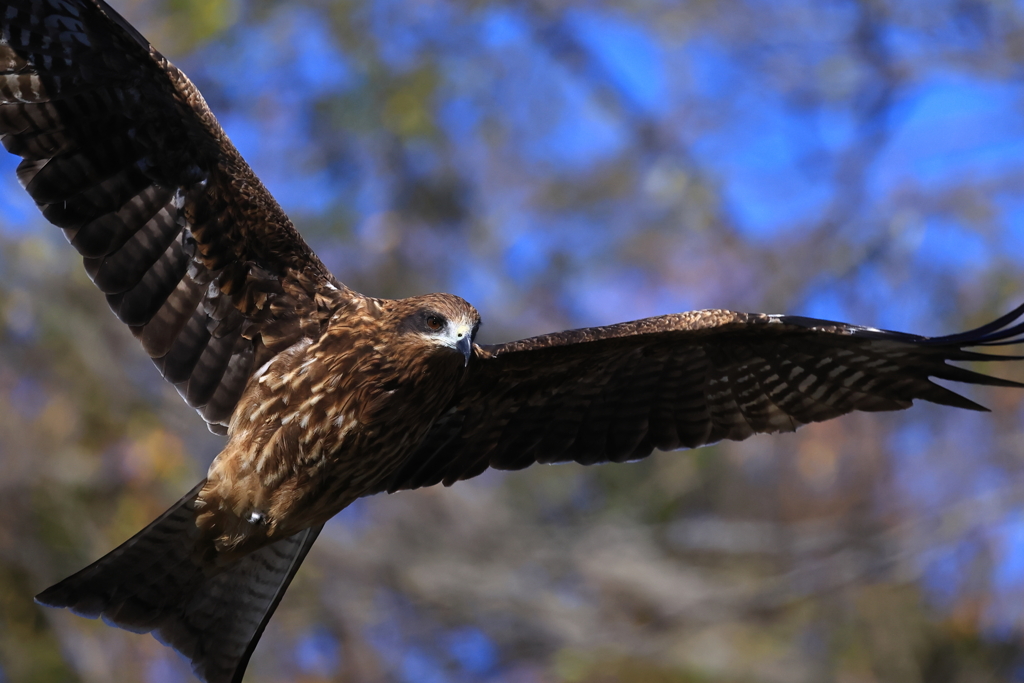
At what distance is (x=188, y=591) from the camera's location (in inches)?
200

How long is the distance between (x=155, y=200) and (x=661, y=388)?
2.88 m

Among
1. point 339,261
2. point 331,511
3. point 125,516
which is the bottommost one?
point 331,511

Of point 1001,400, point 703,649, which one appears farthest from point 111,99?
point 1001,400

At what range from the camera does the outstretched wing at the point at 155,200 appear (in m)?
4.59

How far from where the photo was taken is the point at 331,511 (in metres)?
5.03

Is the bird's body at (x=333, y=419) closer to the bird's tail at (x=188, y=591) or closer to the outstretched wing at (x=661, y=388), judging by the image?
the bird's tail at (x=188, y=591)

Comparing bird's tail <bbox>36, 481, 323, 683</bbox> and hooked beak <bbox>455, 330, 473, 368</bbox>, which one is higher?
Result: hooked beak <bbox>455, 330, 473, 368</bbox>

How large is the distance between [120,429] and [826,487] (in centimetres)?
1263

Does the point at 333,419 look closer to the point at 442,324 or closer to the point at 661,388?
the point at 442,324

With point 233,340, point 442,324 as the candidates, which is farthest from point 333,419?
point 233,340

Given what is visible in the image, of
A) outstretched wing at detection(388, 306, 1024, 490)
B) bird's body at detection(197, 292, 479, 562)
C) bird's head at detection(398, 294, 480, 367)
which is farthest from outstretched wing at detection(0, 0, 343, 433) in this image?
outstretched wing at detection(388, 306, 1024, 490)

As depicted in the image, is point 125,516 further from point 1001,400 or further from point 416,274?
point 1001,400

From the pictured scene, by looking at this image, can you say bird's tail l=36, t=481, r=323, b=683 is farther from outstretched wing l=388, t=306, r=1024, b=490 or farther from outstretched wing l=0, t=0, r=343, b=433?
outstretched wing l=388, t=306, r=1024, b=490

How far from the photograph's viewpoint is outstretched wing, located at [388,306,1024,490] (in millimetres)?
5449
